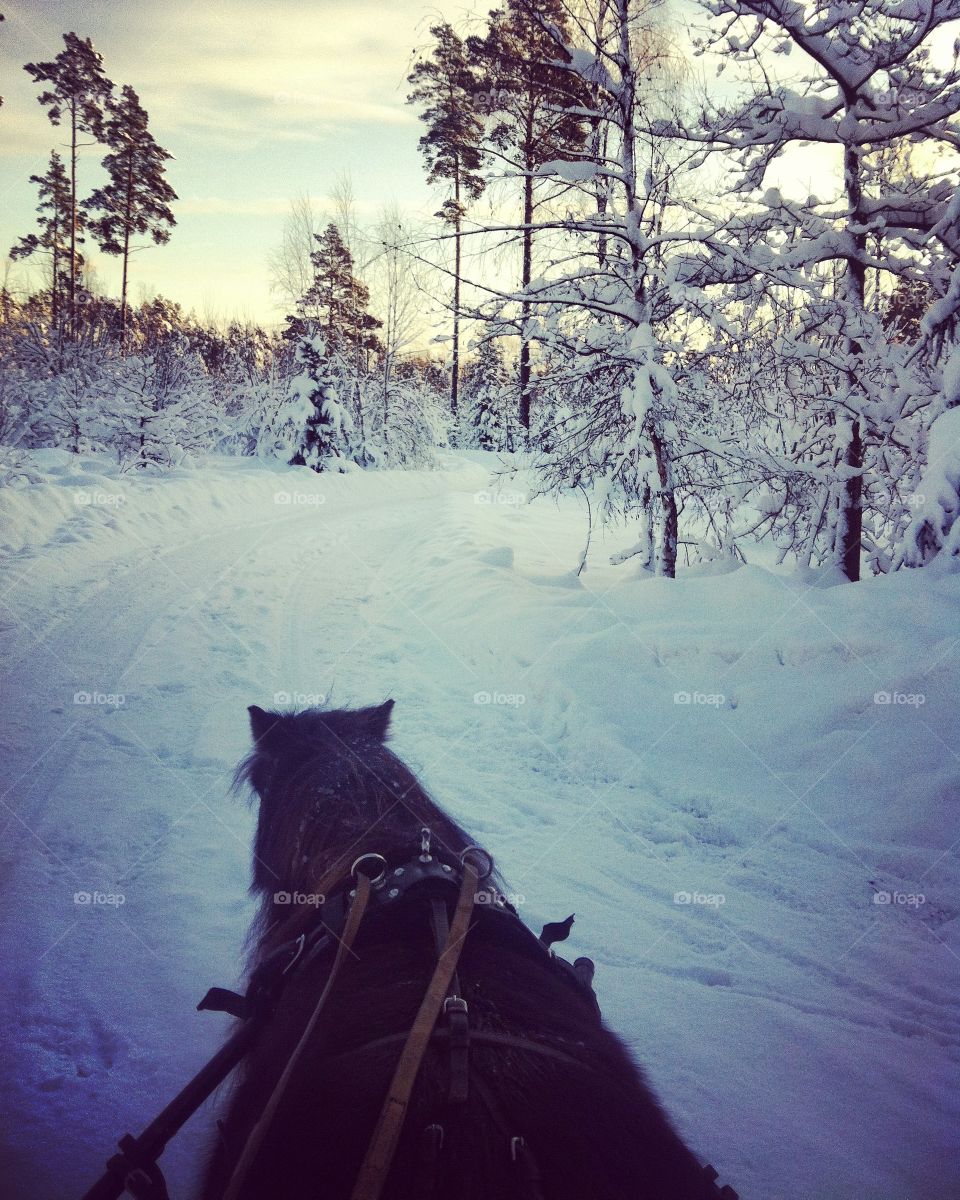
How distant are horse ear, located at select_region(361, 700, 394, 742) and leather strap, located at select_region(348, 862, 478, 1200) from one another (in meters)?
1.46

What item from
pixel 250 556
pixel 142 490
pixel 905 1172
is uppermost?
pixel 142 490

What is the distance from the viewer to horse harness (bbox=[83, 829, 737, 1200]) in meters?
1.04

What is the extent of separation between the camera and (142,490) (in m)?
11.8

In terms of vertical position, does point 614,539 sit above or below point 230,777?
above

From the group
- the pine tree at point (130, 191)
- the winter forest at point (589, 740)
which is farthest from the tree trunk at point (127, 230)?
the winter forest at point (589, 740)

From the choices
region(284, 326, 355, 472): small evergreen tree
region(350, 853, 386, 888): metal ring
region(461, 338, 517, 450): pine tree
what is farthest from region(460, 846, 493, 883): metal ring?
region(461, 338, 517, 450): pine tree

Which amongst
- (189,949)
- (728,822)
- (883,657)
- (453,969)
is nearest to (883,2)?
(883,657)

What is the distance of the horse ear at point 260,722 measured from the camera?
8.81 ft

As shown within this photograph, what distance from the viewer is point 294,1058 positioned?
4.09 ft

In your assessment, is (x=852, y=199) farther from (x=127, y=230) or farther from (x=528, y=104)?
(x=127, y=230)

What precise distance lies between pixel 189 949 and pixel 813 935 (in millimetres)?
2747

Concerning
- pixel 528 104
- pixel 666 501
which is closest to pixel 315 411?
pixel 528 104

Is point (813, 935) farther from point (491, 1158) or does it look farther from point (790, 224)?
point (790, 224)

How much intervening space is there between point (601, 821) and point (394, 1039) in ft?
7.99
